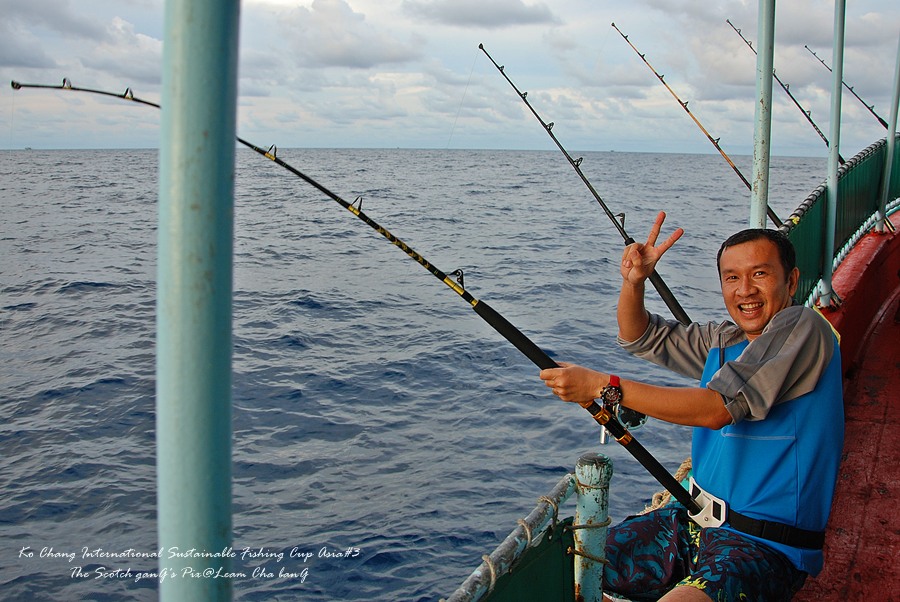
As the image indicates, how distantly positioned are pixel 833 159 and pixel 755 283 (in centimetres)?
311

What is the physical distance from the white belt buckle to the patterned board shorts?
32 mm

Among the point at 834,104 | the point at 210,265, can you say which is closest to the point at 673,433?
the point at 834,104

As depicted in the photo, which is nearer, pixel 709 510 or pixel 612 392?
pixel 612 392

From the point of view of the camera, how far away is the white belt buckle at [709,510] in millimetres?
2447

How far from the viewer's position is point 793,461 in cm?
230

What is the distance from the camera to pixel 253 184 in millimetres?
46531

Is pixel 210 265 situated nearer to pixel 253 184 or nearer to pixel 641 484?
pixel 641 484

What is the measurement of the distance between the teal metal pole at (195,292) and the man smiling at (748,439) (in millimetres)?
1478

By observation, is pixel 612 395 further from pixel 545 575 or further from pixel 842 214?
pixel 842 214

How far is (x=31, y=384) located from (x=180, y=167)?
385 inches

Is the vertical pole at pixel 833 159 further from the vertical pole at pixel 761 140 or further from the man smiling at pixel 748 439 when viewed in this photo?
the man smiling at pixel 748 439

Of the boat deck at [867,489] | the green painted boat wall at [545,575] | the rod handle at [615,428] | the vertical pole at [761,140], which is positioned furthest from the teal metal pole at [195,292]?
the vertical pole at [761,140]

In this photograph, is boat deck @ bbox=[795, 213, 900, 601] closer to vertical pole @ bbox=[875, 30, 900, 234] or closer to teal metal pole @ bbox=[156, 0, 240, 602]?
vertical pole @ bbox=[875, 30, 900, 234]

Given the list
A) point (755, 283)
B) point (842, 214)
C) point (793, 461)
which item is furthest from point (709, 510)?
point (842, 214)
